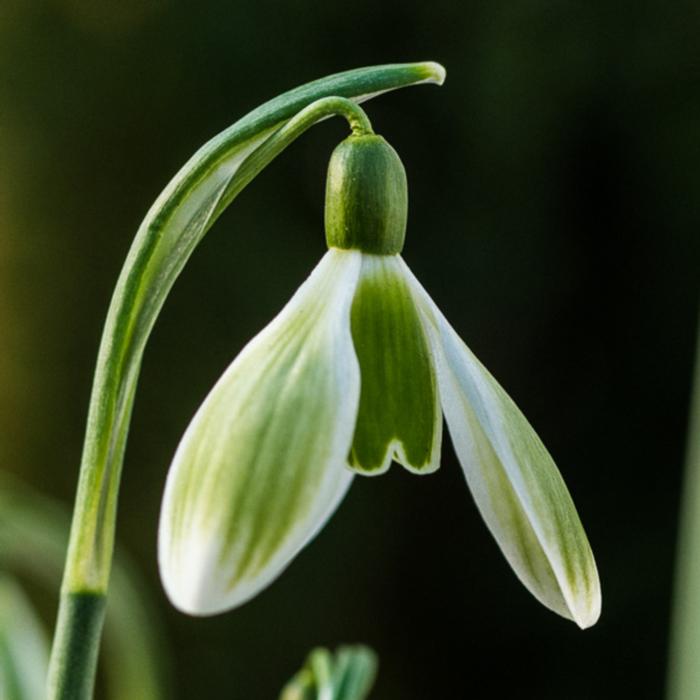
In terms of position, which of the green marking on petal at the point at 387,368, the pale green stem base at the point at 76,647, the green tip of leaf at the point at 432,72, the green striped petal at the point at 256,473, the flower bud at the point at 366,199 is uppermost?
the green tip of leaf at the point at 432,72

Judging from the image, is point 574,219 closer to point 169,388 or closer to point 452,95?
point 452,95

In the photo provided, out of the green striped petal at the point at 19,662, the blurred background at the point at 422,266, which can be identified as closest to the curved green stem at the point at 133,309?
the green striped petal at the point at 19,662

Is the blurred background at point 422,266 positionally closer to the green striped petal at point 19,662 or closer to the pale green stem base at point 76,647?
the green striped petal at point 19,662

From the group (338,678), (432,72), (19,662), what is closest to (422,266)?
(19,662)

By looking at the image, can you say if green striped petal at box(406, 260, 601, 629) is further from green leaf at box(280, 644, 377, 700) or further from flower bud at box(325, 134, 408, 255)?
green leaf at box(280, 644, 377, 700)

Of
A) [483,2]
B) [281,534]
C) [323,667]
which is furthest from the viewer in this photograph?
[483,2]

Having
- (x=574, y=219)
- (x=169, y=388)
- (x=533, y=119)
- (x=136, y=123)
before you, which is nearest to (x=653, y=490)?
(x=574, y=219)

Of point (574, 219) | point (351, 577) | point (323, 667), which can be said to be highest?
point (574, 219)

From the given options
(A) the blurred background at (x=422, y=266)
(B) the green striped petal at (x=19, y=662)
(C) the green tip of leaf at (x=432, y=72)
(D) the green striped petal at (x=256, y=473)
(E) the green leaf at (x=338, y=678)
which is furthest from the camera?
(A) the blurred background at (x=422, y=266)

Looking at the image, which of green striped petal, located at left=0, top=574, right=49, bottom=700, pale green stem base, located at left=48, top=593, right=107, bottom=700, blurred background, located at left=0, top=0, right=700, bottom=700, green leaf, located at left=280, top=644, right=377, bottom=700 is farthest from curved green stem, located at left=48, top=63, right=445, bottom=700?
blurred background, located at left=0, top=0, right=700, bottom=700
